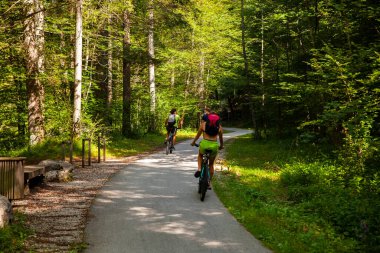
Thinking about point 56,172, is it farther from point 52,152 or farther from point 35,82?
point 35,82

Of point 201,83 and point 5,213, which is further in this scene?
point 201,83

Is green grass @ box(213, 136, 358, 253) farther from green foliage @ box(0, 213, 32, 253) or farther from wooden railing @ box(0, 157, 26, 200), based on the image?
wooden railing @ box(0, 157, 26, 200)

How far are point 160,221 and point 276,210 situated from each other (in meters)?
2.60

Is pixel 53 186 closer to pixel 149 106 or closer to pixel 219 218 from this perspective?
pixel 219 218

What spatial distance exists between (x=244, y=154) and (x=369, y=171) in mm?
9764

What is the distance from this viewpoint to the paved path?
5.70 meters

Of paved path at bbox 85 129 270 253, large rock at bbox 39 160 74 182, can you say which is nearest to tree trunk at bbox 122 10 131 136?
large rock at bbox 39 160 74 182

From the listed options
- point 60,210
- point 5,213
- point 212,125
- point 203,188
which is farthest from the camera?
point 212,125

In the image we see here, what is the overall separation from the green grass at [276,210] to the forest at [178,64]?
26.6 inches

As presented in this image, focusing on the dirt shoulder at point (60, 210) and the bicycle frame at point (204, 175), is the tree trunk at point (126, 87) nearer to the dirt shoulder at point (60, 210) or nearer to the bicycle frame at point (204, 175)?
the dirt shoulder at point (60, 210)

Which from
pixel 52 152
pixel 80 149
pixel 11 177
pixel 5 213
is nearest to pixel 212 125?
pixel 11 177

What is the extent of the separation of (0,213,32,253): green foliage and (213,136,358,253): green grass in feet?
12.2

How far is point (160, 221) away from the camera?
702 centimetres

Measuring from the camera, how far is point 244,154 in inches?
734
